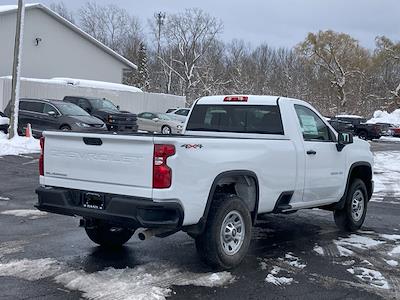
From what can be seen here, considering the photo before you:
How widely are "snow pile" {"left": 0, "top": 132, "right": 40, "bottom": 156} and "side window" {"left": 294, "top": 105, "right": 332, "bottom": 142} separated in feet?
42.1

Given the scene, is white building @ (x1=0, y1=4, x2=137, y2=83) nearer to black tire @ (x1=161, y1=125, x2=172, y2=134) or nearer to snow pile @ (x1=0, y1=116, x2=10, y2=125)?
black tire @ (x1=161, y1=125, x2=172, y2=134)

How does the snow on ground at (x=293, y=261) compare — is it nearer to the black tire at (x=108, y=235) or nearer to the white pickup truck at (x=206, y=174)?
the white pickup truck at (x=206, y=174)

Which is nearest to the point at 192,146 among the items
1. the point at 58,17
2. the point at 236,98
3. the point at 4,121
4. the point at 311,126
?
the point at 236,98

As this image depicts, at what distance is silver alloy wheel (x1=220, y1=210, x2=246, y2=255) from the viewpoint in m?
5.98

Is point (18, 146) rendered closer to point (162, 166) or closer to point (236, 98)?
point (236, 98)

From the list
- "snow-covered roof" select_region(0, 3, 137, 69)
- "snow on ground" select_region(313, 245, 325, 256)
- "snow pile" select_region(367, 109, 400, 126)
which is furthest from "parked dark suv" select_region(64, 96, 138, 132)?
"snow pile" select_region(367, 109, 400, 126)

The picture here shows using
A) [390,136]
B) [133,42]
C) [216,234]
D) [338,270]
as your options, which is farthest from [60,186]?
[133,42]

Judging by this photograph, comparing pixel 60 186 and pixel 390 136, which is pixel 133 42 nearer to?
pixel 390 136

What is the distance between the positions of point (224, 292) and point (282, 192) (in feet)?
5.96

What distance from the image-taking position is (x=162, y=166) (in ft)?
17.2

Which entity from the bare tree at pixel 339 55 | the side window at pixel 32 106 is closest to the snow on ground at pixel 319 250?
the side window at pixel 32 106

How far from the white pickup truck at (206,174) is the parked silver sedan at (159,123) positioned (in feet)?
72.9

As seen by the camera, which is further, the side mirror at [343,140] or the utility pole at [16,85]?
the utility pole at [16,85]

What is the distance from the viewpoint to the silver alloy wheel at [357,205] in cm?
843
